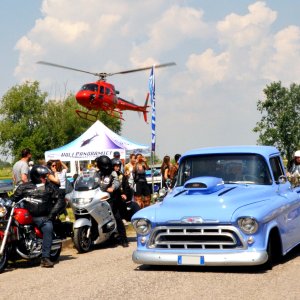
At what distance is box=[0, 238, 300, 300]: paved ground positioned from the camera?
758cm

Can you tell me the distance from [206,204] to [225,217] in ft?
1.37

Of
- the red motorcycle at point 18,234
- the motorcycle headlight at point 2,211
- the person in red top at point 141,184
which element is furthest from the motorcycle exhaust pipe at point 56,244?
the person in red top at point 141,184

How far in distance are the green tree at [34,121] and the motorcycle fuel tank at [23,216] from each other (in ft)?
277

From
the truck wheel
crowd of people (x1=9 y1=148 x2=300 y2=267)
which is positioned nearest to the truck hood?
the truck wheel

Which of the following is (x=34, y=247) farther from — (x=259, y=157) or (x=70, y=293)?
(x=259, y=157)

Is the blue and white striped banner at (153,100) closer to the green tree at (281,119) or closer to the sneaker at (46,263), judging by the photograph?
the sneaker at (46,263)

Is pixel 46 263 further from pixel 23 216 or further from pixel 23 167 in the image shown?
pixel 23 167

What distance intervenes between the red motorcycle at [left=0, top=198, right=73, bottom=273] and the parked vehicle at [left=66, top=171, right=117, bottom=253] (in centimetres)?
114

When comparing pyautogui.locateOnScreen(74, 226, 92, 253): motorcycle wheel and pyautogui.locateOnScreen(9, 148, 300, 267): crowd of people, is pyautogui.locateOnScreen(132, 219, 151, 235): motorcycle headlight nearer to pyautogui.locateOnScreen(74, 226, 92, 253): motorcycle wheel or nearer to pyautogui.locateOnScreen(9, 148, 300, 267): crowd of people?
pyautogui.locateOnScreen(9, 148, 300, 267): crowd of people

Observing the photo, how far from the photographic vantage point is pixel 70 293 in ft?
25.7

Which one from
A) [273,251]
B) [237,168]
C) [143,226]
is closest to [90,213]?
[143,226]

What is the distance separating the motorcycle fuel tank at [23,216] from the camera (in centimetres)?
1016

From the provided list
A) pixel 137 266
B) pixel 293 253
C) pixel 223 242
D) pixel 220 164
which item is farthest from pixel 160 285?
pixel 293 253

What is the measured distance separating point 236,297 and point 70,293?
193 cm
